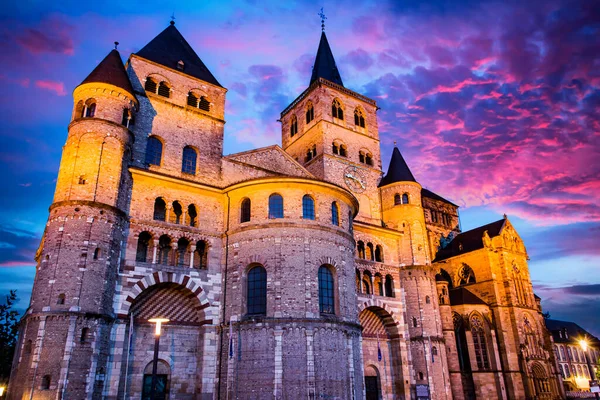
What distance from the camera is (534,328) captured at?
149 feet

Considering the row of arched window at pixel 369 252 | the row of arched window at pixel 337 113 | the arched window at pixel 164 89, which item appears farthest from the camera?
the row of arched window at pixel 337 113

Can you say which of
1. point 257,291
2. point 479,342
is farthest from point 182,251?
point 479,342

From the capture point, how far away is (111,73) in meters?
27.8

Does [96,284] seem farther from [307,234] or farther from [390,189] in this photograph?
[390,189]

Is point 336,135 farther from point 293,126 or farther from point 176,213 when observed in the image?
point 176,213

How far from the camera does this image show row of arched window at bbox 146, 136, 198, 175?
29875 mm

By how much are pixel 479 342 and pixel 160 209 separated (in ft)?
105

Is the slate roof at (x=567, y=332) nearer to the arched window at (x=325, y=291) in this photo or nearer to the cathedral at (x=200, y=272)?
the cathedral at (x=200, y=272)

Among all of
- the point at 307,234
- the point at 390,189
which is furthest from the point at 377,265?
the point at 307,234

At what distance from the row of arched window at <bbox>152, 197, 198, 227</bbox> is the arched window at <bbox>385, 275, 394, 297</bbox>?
17196 mm

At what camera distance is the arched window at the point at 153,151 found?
1172 inches

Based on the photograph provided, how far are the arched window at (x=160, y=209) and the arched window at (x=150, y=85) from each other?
29.0 feet


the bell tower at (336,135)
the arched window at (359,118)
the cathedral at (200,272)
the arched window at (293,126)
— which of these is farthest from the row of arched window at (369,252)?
the arched window at (293,126)

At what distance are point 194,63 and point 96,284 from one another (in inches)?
793
